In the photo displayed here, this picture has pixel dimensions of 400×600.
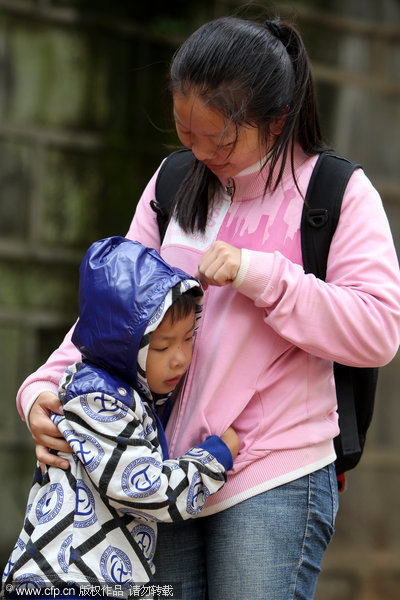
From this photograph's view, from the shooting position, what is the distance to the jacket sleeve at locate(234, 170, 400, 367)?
5.40 feet

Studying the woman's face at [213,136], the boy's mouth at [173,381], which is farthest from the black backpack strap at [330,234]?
the boy's mouth at [173,381]

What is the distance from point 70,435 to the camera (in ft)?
5.49

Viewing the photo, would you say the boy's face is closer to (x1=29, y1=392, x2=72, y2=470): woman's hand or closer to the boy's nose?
the boy's nose

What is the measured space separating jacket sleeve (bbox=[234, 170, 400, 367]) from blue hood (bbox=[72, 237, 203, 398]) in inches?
6.3

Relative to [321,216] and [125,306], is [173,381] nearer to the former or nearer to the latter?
[125,306]

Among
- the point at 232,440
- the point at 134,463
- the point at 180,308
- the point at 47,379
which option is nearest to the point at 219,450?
the point at 232,440

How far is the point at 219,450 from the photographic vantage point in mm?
1688

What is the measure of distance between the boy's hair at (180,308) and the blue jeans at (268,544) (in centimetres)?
41

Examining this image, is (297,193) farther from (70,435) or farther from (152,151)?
(152,151)

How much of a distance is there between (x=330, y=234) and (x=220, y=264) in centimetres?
25

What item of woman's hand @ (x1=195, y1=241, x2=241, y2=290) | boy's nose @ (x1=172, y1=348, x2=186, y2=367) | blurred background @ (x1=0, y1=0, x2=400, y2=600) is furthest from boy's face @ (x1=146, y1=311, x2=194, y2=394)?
blurred background @ (x1=0, y1=0, x2=400, y2=600)

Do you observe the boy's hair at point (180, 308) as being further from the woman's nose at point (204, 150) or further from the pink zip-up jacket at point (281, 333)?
Result: the woman's nose at point (204, 150)

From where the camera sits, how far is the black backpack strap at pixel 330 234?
174 centimetres

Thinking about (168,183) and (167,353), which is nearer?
(167,353)
